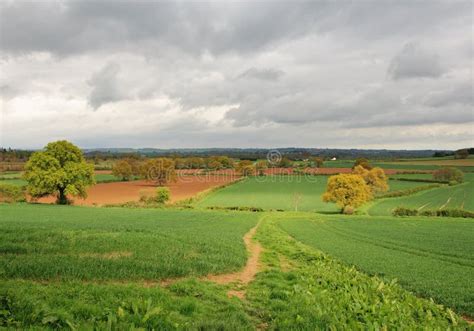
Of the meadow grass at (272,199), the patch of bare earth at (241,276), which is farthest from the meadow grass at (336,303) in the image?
the meadow grass at (272,199)

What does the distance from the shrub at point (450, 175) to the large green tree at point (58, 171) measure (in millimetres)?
104480

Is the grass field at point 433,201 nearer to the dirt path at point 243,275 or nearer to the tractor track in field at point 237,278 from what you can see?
the dirt path at point 243,275

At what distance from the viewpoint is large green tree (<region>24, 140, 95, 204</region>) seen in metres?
51.2

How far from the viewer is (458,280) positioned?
1351 cm

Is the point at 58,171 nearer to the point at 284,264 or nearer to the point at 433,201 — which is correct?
the point at 284,264

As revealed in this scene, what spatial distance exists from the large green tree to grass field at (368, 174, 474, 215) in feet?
176

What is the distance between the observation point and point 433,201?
239ft

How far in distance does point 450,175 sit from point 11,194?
389ft

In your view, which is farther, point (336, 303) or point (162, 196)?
point (162, 196)

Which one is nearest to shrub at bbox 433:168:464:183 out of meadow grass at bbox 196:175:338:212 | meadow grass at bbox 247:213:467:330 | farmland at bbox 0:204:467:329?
meadow grass at bbox 196:175:338:212

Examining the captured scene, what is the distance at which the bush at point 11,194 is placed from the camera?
5644cm

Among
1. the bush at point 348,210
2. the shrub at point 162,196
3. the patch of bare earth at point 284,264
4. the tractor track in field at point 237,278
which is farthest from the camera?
the shrub at point 162,196

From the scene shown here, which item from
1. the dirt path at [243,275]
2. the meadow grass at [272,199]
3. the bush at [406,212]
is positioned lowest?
the meadow grass at [272,199]

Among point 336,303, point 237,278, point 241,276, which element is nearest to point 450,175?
point 241,276
